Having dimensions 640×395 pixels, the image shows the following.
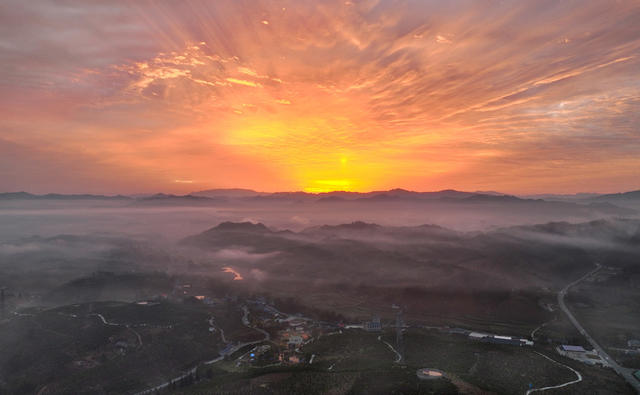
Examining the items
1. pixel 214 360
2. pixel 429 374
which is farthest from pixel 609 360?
pixel 214 360

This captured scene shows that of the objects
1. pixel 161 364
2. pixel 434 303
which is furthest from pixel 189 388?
pixel 434 303

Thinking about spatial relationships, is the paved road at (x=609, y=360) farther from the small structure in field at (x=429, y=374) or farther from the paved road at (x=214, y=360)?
the paved road at (x=214, y=360)

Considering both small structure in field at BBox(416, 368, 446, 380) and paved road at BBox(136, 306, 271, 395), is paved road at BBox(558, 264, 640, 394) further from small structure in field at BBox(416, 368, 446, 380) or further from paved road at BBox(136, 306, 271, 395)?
paved road at BBox(136, 306, 271, 395)

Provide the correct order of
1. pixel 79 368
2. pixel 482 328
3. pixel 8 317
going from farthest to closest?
pixel 8 317 < pixel 482 328 < pixel 79 368

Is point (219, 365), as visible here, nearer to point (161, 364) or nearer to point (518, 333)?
point (161, 364)

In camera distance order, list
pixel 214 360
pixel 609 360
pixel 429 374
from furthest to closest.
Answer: pixel 214 360 → pixel 609 360 → pixel 429 374

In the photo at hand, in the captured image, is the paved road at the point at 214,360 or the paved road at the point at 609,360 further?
the paved road at the point at 214,360

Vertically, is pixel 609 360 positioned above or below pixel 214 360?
above

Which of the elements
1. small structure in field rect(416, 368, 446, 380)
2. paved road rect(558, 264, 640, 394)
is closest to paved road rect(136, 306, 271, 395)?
small structure in field rect(416, 368, 446, 380)

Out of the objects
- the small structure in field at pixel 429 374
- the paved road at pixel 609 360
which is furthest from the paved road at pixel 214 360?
the paved road at pixel 609 360

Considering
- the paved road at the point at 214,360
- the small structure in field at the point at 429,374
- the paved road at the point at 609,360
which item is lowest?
the paved road at the point at 214,360

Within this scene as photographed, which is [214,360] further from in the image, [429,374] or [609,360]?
[609,360]
